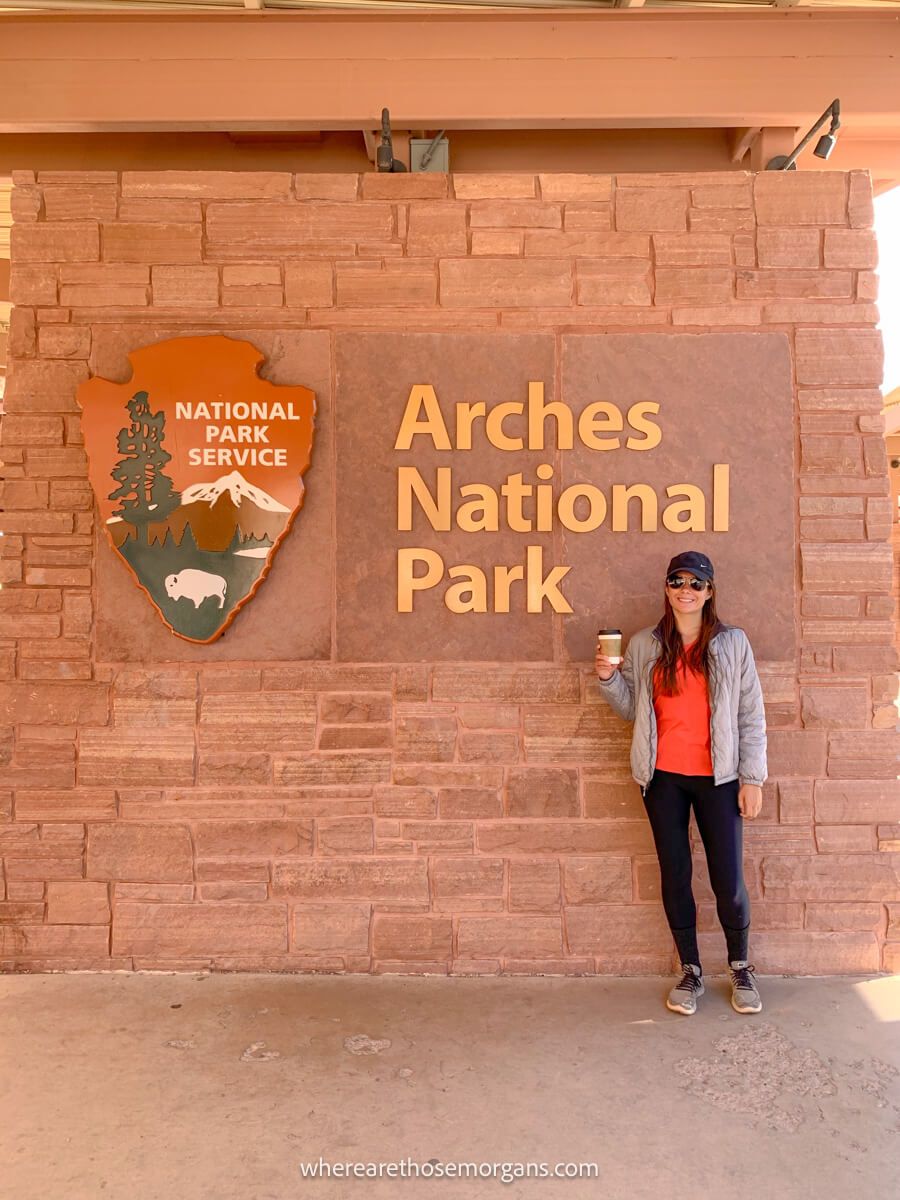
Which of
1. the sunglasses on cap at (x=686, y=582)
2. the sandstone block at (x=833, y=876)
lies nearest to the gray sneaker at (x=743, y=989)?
the sandstone block at (x=833, y=876)

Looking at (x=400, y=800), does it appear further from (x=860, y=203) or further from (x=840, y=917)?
(x=860, y=203)

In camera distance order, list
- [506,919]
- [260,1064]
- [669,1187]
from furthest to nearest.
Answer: [506,919], [260,1064], [669,1187]

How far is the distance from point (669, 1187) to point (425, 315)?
3.42 metres

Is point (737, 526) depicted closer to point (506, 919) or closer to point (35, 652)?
point (506, 919)

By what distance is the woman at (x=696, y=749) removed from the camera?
3.55 metres

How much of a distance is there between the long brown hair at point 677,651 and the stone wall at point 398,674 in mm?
445

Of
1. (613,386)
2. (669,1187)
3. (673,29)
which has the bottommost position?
(669,1187)

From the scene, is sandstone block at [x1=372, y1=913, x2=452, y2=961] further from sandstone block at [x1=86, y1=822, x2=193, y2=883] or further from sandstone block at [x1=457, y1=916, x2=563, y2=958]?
sandstone block at [x1=86, y1=822, x2=193, y2=883]

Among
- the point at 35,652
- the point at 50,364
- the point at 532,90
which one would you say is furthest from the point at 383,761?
the point at 532,90

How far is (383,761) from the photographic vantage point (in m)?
3.99

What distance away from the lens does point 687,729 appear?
3.58m

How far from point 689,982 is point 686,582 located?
166 cm

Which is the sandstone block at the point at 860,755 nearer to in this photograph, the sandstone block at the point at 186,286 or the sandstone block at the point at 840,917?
the sandstone block at the point at 840,917

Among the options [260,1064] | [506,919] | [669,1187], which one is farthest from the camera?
[506,919]
